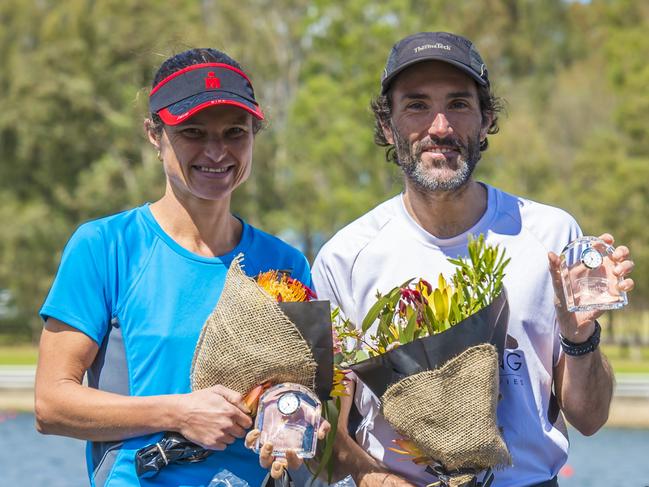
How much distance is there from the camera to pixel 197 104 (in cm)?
295

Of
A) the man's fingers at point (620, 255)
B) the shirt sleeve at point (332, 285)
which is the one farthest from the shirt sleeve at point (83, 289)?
the man's fingers at point (620, 255)

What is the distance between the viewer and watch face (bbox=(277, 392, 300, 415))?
2.71m

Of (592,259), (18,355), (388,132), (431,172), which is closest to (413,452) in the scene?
(592,259)

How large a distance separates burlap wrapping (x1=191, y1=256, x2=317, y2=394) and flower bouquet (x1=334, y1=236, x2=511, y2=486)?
184mm

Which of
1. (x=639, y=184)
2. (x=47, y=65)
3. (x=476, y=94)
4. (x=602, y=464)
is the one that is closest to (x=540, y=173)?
(x=639, y=184)

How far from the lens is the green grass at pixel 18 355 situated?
69.6ft

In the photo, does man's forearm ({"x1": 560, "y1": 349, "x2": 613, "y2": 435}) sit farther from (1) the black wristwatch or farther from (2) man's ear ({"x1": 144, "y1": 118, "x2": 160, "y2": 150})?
(2) man's ear ({"x1": 144, "y1": 118, "x2": 160, "y2": 150})

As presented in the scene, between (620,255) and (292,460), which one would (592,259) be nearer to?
(620,255)

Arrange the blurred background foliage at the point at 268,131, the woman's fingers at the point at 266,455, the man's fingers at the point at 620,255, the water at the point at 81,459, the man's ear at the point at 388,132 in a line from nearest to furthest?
1. the woman's fingers at the point at 266,455
2. the man's fingers at the point at 620,255
3. the man's ear at the point at 388,132
4. the water at the point at 81,459
5. the blurred background foliage at the point at 268,131

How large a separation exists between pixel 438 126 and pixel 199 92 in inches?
27.6

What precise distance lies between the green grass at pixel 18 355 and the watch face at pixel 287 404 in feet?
61.6

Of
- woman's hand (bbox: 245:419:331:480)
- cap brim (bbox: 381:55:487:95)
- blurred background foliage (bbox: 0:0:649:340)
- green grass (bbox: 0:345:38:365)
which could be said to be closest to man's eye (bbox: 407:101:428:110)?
cap brim (bbox: 381:55:487:95)

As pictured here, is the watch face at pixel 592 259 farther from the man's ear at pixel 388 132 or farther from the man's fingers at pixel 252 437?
the man's fingers at pixel 252 437

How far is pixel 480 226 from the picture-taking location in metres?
3.23
